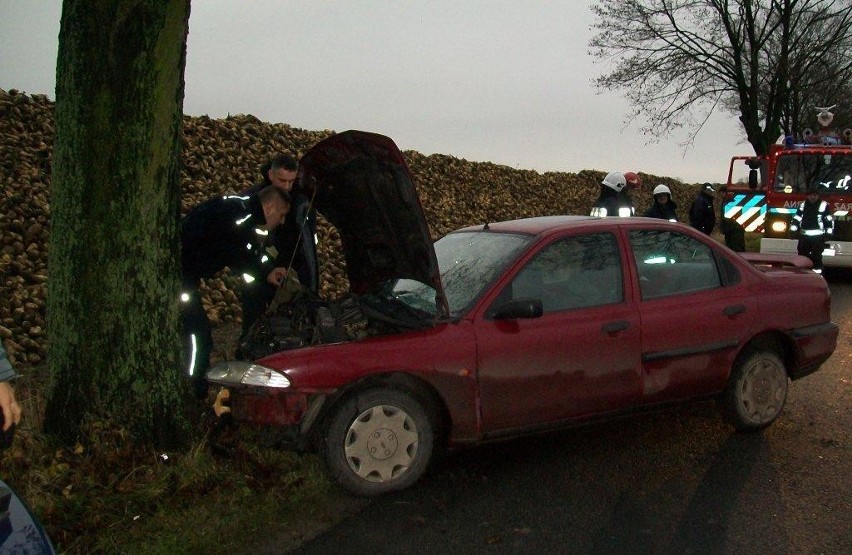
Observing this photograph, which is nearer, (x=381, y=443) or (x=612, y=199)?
(x=381, y=443)

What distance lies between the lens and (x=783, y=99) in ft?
107

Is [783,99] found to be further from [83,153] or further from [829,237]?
[83,153]

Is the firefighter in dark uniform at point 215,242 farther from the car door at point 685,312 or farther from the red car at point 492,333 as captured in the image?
the car door at point 685,312

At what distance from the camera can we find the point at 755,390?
5883mm

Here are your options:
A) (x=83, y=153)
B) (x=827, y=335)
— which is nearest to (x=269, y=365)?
(x=83, y=153)

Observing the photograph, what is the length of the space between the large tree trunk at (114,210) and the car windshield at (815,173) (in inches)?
507

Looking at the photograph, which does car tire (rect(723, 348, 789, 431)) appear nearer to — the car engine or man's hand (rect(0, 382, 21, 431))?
the car engine

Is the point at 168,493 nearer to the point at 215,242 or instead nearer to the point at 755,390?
the point at 215,242

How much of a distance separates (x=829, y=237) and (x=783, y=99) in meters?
19.6

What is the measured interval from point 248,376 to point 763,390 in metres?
3.46

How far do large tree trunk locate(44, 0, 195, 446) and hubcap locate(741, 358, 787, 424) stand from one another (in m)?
3.70

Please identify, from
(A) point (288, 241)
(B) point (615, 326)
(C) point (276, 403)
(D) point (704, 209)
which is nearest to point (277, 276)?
(A) point (288, 241)

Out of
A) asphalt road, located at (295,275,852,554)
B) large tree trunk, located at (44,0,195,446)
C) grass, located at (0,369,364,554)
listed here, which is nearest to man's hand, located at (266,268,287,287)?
large tree trunk, located at (44,0,195,446)

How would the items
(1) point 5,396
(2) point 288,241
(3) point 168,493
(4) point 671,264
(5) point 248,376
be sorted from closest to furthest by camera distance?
(1) point 5,396 → (3) point 168,493 → (5) point 248,376 → (4) point 671,264 → (2) point 288,241
